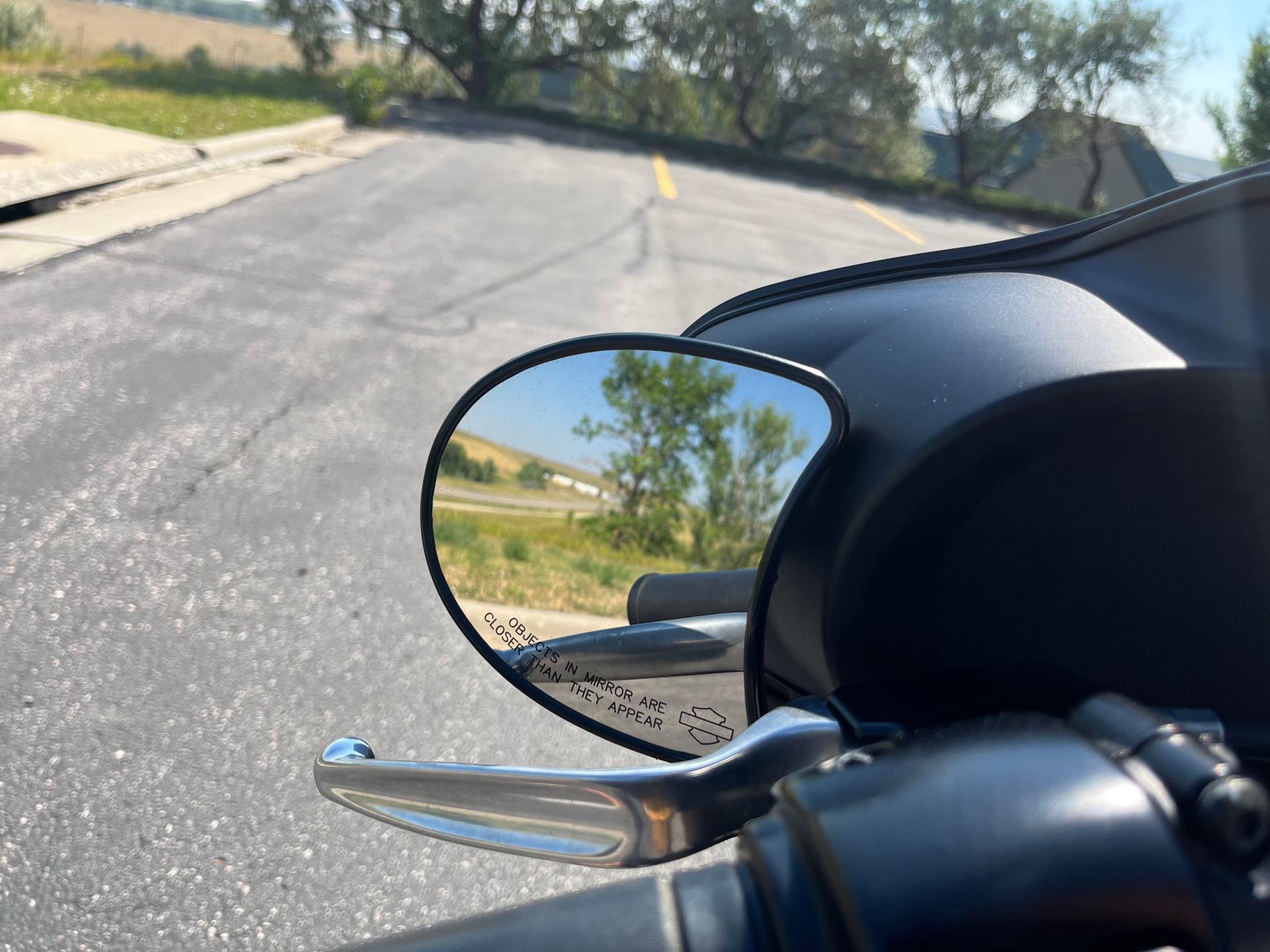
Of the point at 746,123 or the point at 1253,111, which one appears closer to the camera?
the point at 1253,111

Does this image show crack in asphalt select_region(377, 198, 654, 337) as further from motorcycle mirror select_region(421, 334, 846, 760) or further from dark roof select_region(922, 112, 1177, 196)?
dark roof select_region(922, 112, 1177, 196)

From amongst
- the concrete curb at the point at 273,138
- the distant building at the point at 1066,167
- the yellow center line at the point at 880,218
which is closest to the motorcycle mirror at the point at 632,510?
the concrete curb at the point at 273,138

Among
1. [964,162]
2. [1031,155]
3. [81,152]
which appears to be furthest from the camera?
[1031,155]

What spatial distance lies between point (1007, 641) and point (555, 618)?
69cm

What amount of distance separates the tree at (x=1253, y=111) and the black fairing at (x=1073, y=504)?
13.7ft

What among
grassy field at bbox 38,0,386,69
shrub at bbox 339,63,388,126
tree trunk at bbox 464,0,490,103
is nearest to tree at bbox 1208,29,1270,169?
shrub at bbox 339,63,388,126

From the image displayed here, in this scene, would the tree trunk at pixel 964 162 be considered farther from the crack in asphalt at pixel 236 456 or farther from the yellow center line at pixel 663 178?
the crack in asphalt at pixel 236 456

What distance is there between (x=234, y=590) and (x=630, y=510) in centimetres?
271

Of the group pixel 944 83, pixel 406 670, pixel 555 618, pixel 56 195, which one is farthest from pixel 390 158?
pixel 944 83

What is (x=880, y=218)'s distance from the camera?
2075cm

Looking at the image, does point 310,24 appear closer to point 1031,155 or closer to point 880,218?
point 880,218

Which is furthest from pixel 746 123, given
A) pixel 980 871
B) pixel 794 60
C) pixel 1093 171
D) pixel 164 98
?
pixel 980 871

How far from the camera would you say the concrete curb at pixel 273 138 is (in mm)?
13352

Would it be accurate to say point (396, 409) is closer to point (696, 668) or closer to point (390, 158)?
point (696, 668)
